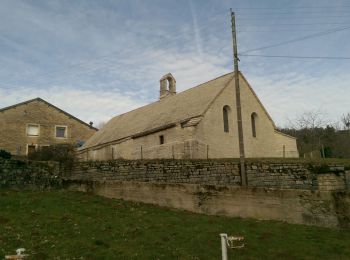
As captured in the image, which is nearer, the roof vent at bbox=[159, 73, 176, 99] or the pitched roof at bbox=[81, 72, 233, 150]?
the pitched roof at bbox=[81, 72, 233, 150]

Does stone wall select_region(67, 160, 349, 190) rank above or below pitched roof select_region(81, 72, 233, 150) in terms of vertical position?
below

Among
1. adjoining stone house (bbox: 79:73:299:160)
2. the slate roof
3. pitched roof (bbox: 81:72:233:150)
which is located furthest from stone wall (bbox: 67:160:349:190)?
pitched roof (bbox: 81:72:233:150)

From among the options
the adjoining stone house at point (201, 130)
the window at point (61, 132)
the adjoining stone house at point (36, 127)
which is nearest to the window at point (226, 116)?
the adjoining stone house at point (201, 130)

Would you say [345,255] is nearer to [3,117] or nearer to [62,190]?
[62,190]

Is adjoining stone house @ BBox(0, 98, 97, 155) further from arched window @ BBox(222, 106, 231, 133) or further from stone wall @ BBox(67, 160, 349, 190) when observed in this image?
stone wall @ BBox(67, 160, 349, 190)

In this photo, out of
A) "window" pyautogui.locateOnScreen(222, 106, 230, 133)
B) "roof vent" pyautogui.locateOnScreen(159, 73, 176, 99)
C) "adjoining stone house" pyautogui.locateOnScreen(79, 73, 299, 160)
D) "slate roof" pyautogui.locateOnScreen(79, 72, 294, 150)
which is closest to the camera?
"adjoining stone house" pyautogui.locateOnScreen(79, 73, 299, 160)

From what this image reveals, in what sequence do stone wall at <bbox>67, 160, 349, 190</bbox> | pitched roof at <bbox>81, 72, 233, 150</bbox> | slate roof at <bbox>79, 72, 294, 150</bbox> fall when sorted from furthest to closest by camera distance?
pitched roof at <bbox>81, 72, 233, 150</bbox>, slate roof at <bbox>79, 72, 294, 150</bbox>, stone wall at <bbox>67, 160, 349, 190</bbox>

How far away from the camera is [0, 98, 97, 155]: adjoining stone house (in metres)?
38.4

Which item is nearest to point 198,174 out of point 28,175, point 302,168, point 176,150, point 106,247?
point 302,168

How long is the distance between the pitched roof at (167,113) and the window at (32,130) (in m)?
6.86

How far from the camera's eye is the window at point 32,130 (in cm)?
3975

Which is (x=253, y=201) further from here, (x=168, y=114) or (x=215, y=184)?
(x=168, y=114)

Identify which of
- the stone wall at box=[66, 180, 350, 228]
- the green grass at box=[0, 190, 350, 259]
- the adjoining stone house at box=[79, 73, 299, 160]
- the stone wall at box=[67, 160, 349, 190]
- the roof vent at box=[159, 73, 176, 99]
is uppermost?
the roof vent at box=[159, 73, 176, 99]

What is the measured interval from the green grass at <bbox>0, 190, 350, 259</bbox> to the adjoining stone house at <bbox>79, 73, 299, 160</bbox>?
10059 mm
